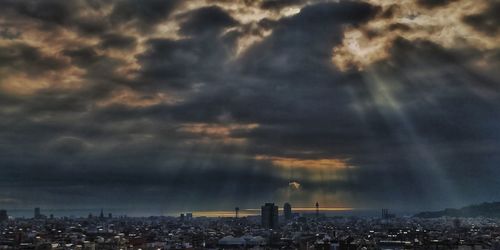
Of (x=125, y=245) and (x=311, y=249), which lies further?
(x=125, y=245)

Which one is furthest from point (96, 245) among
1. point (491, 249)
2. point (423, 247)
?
point (491, 249)

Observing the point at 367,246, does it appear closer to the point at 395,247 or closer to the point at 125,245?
the point at 395,247

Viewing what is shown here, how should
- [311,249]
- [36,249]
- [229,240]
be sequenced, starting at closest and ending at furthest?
[36,249] → [311,249] → [229,240]

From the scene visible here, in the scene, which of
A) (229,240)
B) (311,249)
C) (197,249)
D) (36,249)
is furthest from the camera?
(229,240)

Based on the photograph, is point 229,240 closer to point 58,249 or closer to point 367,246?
point 367,246

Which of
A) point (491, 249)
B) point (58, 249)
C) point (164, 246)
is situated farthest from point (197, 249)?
point (491, 249)

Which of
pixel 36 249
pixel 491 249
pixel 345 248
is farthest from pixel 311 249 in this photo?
pixel 36 249

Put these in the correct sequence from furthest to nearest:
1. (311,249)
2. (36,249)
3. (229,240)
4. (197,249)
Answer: (229,240), (197,249), (311,249), (36,249)

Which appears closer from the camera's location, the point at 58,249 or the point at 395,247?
the point at 58,249
